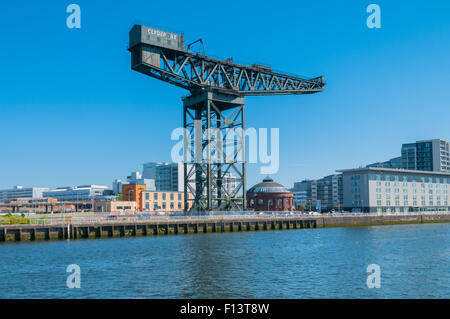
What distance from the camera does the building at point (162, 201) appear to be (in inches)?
4838

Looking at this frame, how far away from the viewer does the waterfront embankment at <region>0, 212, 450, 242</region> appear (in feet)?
191

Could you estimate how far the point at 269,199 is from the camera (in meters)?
145

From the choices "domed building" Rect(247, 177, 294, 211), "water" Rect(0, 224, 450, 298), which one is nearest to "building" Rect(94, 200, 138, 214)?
"domed building" Rect(247, 177, 294, 211)

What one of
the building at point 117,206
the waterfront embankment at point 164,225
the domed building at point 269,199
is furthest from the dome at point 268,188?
the waterfront embankment at point 164,225

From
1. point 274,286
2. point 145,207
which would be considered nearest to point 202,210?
point 145,207

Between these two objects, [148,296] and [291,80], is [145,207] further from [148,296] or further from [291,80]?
[148,296]

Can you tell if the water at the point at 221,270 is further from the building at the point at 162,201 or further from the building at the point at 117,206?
the building at the point at 162,201

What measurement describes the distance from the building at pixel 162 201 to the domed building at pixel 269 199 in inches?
1005

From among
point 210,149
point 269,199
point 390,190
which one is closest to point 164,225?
point 210,149

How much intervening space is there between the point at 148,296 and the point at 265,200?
120m

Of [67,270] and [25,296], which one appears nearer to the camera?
[25,296]

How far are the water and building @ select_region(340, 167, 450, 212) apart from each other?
220 feet

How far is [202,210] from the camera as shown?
266 ft

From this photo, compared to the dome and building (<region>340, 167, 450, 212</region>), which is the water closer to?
building (<region>340, 167, 450, 212</region>)
